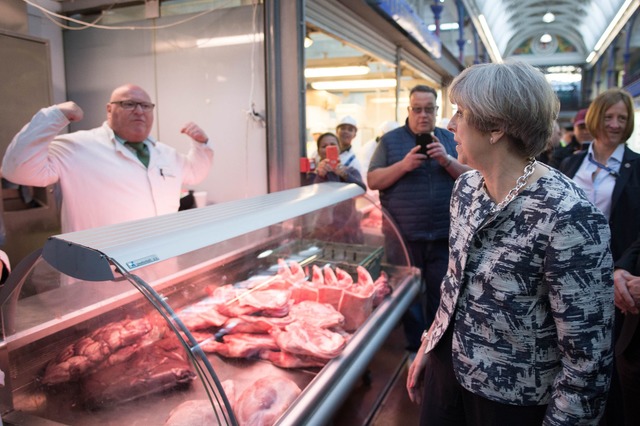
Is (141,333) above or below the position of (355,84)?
below

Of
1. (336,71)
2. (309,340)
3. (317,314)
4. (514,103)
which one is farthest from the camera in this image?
(336,71)

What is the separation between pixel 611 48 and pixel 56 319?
1543 cm

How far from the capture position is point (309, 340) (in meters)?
2.17

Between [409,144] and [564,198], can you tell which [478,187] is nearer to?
[564,198]

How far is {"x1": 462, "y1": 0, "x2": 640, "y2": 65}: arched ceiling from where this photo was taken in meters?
10.5

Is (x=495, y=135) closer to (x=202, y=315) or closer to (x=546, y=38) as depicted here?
(x=202, y=315)

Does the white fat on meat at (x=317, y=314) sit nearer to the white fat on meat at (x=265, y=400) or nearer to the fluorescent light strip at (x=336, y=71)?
the white fat on meat at (x=265, y=400)

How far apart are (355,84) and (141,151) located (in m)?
5.25

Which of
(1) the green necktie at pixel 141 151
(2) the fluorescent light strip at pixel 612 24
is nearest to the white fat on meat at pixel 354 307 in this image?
(1) the green necktie at pixel 141 151

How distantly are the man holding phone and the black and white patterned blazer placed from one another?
1958 mm

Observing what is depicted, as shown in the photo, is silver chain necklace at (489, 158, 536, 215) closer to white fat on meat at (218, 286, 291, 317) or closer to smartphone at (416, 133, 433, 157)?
white fat on meat at (218, 286, 291, 317)

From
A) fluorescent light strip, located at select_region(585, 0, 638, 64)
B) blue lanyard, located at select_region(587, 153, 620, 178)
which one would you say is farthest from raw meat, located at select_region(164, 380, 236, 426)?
fluorescent light strip, located at select_region(585, 0, 638, 64)

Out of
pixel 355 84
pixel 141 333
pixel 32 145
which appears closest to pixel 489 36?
pixel 355 84

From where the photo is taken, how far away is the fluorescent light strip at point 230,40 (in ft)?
12.7
